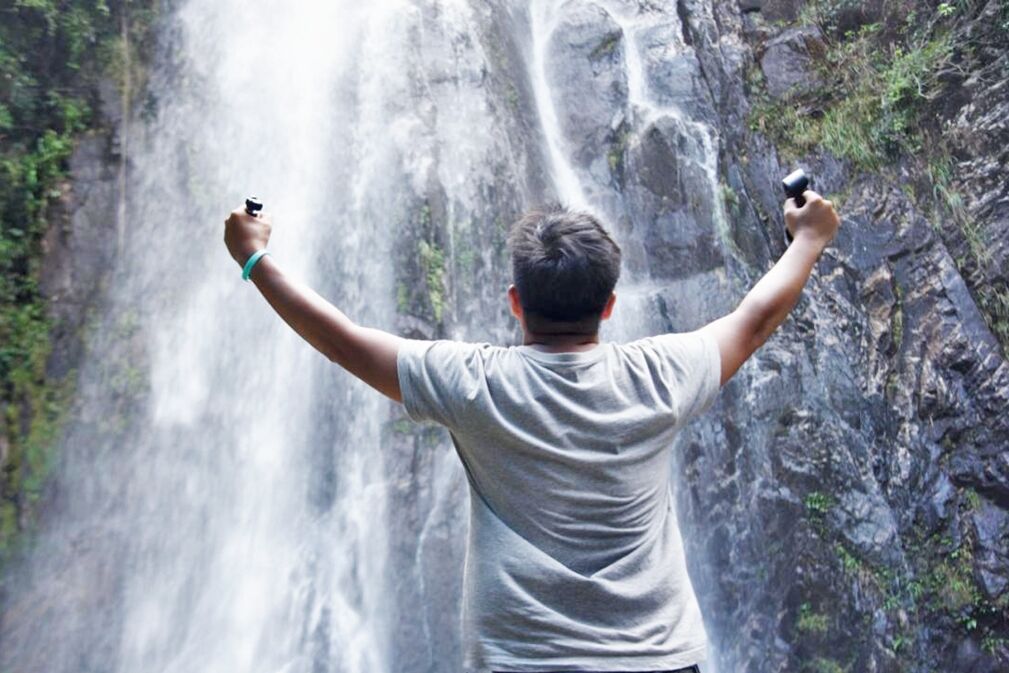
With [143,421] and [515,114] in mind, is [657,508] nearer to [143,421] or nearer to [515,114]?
[143,421]

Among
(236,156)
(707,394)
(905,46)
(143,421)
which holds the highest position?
(905,46)

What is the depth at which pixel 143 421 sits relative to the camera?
6.23 metres

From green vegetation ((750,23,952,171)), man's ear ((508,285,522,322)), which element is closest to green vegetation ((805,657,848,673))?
green vegetation ((750,23,952,171))

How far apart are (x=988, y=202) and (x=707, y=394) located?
6171 mm

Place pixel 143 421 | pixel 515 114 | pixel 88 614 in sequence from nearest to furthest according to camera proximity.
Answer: pixel 88 614 < pixel 143 421 < pixel 515 114

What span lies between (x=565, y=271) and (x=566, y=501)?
381 millimetres

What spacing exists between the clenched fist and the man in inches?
12.6

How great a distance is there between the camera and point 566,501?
1.38m

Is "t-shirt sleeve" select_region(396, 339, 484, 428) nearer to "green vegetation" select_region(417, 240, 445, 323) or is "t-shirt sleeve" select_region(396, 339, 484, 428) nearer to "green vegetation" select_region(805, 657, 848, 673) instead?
"green vegetation" select_region(417, 240, 445, 323)

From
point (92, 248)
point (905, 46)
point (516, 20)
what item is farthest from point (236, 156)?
point (905, 46)

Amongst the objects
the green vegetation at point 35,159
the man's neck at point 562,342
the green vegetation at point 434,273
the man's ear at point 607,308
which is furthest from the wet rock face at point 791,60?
the man's neck at point 562,342

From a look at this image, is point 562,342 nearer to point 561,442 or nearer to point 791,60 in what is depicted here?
point 561,442

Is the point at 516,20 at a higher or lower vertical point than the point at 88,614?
higher

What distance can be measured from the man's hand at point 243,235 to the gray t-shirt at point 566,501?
358mm
